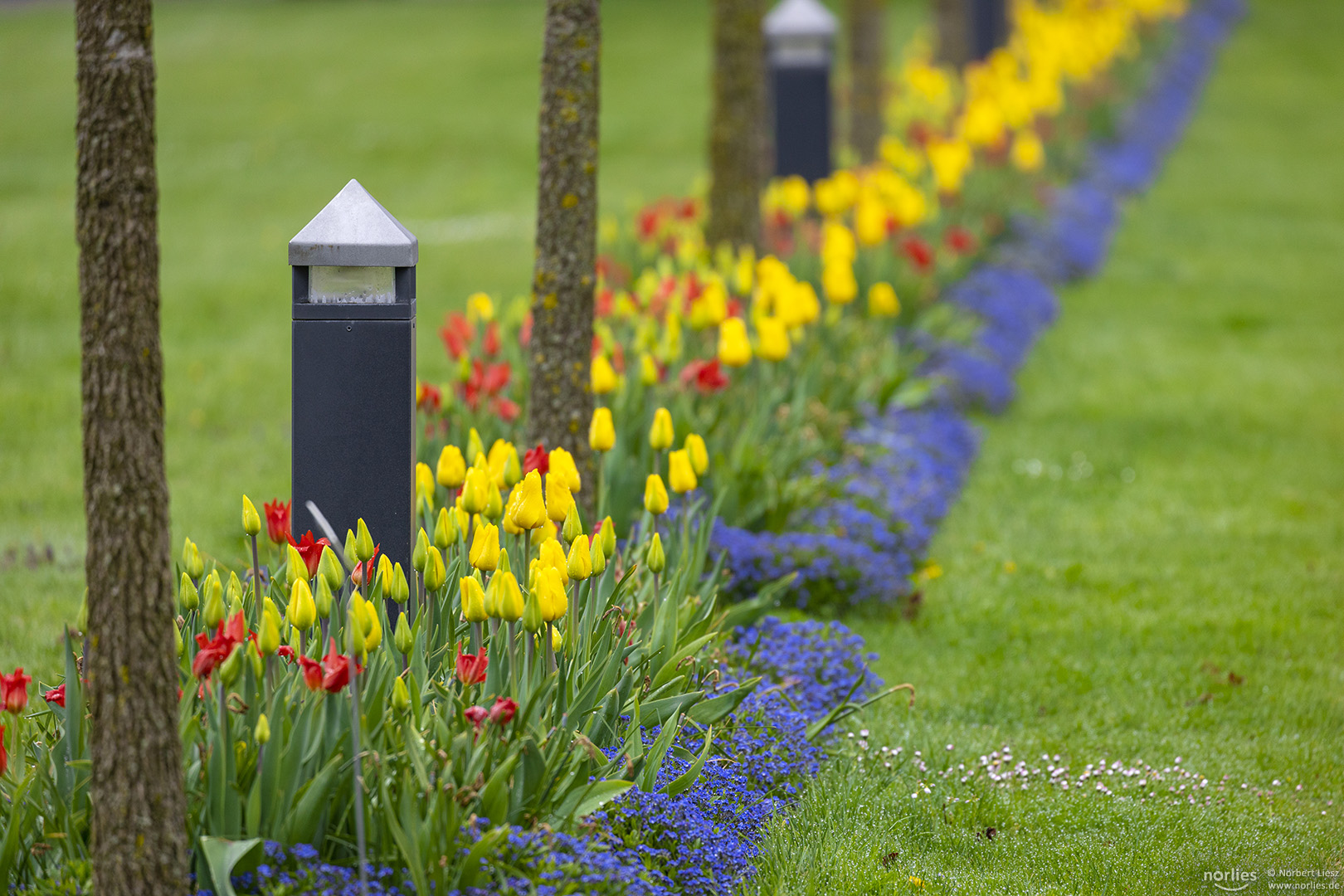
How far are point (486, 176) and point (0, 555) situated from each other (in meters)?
9.66

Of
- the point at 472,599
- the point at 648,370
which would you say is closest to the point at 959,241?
the point at 648,370

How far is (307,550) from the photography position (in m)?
3.21

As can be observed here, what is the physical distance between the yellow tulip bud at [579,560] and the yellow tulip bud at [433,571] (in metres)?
0.29

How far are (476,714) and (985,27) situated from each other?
52.7 feet

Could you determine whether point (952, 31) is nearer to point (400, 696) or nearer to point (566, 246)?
point (566, 246)

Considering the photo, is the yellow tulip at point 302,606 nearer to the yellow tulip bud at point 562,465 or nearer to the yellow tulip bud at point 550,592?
the yellow tulip bud at point 550,592

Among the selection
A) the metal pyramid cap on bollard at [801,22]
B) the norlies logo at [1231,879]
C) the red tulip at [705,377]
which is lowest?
the norlies logo at [1231,879]

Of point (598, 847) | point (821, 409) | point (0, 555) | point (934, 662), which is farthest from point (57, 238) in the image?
point (598, 847)

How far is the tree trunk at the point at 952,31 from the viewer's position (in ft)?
47.5

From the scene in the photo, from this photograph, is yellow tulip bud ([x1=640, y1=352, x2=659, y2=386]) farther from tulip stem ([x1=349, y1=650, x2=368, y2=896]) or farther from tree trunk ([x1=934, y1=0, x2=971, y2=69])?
tree trunk ([x1=934, y1=0, x2=971, y2=69])

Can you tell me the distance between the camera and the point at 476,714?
273 cm

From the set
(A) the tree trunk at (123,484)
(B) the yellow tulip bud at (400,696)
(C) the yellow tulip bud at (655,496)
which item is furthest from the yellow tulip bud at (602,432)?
(A) the tree trunk at (123,484)

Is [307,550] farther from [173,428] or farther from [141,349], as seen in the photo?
[173,428]

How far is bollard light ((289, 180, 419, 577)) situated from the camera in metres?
3.46
